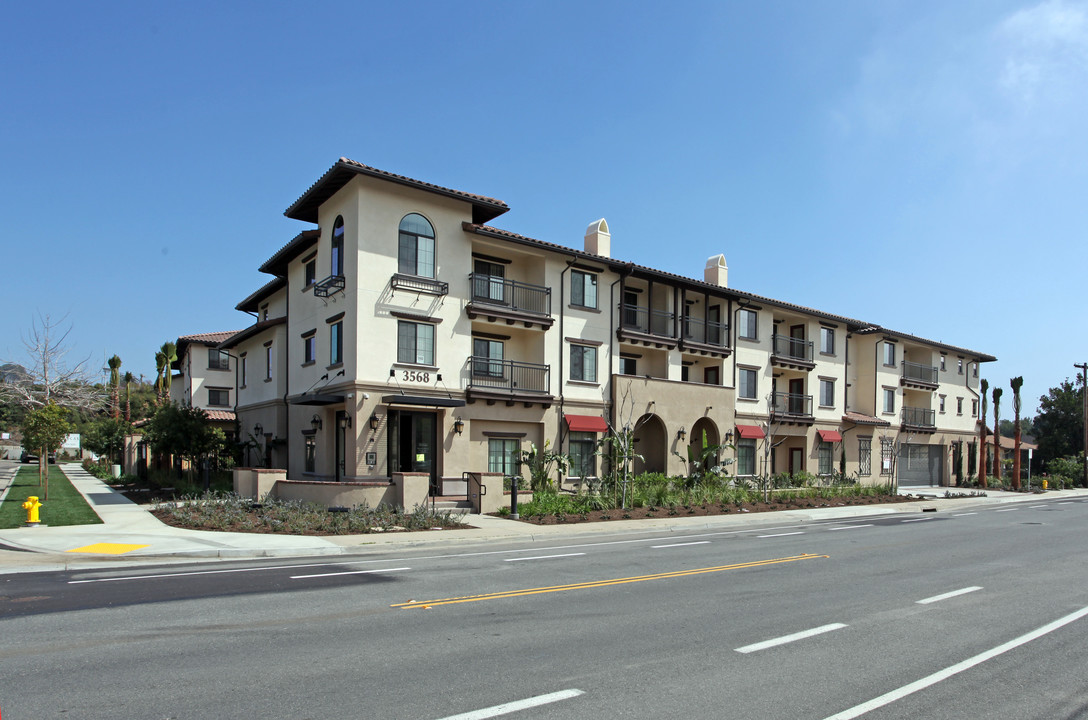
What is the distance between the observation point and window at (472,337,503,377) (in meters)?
26.1

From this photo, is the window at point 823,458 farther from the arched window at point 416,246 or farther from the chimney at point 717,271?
the arched window at point 416,246

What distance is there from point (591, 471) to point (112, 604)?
21.5m

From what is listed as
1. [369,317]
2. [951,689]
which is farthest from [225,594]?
[369,317]

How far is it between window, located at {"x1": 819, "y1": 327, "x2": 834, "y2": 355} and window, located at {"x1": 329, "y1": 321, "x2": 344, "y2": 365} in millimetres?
28008

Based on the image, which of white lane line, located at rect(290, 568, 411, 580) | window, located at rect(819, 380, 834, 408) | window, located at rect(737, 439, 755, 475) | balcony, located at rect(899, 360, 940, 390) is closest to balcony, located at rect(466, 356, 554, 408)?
white lane line, located at rect(290, 568, 411, 580)

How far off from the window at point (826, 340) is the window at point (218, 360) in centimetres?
3815

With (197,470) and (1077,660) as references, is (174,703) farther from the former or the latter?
(197,470)

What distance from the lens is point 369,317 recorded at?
23.2 m

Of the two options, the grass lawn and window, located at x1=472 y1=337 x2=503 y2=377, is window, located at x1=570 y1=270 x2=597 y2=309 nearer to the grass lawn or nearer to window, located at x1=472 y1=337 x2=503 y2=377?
window, located at x1=472 y1=337 x2=503 y2=377

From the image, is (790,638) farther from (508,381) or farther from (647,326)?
(647,326)

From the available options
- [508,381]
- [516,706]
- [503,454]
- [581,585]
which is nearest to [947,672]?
[516,706]

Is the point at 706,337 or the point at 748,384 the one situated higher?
the point at 706,337

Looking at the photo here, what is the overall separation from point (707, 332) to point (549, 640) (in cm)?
2886

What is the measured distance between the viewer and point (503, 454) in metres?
26.9
